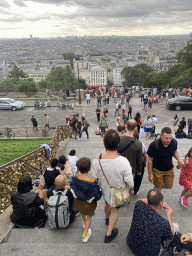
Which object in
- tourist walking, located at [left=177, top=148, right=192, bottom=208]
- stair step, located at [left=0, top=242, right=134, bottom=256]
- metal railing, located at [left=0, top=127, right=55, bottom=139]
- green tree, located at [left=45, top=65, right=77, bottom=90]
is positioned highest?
green tree, located at [left=45, top=65, right=77, bottom=90]

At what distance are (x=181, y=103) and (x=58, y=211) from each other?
63.2ft

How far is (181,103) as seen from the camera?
2100 centimetres

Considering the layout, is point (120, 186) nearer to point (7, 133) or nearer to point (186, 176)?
point (186, 176)

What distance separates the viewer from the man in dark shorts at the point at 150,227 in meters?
3.11

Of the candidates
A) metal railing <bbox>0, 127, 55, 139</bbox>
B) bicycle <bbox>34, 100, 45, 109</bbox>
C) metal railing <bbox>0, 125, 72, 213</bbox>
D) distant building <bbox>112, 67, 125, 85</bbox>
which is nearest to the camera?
metal railing <bbox>0, 125, 72, 213</bbox>

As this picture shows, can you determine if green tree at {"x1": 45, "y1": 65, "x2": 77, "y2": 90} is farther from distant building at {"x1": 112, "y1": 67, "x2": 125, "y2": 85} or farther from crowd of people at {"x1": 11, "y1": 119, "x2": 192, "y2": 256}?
distant building at {"x1": 112, "y1": 67, "x2": 125, "y2": 85}

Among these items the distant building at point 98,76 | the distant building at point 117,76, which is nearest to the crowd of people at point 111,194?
the distant building at point 117,76

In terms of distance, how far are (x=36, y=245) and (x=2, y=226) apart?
1236 mm

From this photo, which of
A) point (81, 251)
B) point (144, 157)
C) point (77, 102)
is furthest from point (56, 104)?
point (81, 251)

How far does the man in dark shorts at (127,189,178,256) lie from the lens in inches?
122

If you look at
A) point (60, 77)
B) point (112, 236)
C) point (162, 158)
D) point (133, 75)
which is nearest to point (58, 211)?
point (112, 236)

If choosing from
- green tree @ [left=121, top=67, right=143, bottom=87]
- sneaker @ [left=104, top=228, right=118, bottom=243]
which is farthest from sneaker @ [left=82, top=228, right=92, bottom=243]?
green tree @ [left=121, top=67, right=143, bottom=87]

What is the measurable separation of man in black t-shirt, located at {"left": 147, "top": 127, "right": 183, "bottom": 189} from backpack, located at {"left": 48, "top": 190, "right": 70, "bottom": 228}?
74.1 inches

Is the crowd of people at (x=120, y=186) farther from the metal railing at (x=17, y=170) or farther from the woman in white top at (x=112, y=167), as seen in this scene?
the metal railing at (x=17, y=170)
